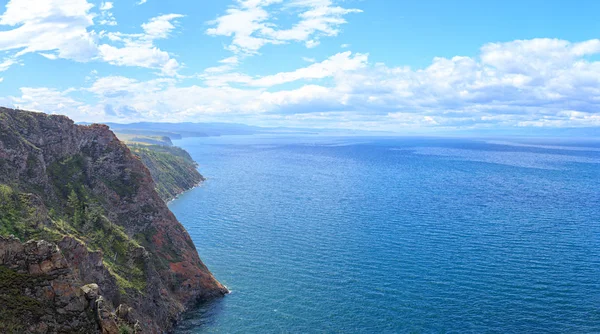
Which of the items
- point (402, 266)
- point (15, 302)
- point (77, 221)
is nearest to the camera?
point (15, 302)

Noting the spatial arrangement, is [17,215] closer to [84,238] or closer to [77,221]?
[84,238]

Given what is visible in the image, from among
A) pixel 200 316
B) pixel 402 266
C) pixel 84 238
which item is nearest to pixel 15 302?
pixel 84 238

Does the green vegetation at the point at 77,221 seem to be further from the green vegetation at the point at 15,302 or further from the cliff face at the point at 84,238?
the green vegetation at the point at 15,302

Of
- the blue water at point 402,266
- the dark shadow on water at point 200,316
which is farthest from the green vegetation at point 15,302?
the blue water at point 402,266

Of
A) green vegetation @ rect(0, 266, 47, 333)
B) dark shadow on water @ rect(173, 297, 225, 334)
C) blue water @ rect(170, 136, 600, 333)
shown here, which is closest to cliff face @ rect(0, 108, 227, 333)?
green vegetation @ rect(0, 266, 47, 333)

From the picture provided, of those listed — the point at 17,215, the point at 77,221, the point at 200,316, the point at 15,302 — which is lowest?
the point at 200,316

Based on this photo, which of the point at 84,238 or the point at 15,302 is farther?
the point at 84,238

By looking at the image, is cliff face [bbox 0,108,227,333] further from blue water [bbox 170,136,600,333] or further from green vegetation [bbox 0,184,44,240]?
blue water [bbox 170,136,600,333]
